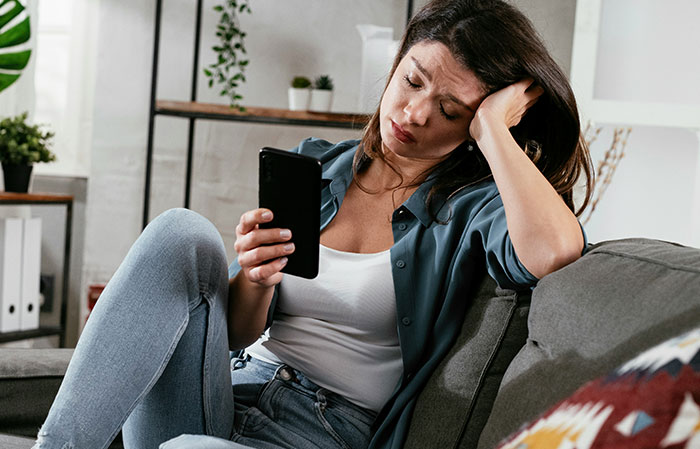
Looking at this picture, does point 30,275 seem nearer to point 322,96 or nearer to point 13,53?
point 13,53

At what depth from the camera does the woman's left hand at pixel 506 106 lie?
1162mm

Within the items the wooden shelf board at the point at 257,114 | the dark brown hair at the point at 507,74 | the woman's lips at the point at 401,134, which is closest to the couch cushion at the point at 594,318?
the dark brown hair at the point at 507,74

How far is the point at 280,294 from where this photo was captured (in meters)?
1.24

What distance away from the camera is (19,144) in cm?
241

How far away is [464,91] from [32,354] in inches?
34.1

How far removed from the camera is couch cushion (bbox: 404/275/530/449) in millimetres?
1042

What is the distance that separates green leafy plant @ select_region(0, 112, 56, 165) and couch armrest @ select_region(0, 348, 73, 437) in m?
1.23

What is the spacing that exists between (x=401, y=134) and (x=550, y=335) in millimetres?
419

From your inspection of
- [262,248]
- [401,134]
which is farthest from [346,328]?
[401,134]

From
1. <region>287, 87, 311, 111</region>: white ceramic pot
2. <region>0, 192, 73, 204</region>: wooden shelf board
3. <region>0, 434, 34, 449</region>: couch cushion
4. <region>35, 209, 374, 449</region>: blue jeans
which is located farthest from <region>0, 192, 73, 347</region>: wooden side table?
<region>35, 209, 374, 449</region>: blue jeans

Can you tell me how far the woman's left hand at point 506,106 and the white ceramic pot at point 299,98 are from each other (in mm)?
1282

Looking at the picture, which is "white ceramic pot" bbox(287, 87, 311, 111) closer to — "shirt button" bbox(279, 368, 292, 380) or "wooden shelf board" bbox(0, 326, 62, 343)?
"wooden shelf board" bbox(0, 326, 62, 343)

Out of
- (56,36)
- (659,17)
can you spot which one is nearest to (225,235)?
(56,36)

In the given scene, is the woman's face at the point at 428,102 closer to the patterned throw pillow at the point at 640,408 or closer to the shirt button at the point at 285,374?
the shirt button at the point at 285,374
